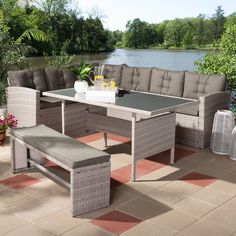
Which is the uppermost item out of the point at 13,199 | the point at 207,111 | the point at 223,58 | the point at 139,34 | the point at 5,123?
the point at 139,34

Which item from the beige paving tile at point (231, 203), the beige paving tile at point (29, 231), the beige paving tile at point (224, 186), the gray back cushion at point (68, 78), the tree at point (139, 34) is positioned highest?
the tree at point (139, 34)

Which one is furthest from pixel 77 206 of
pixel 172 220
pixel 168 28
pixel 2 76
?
pixel 168 28

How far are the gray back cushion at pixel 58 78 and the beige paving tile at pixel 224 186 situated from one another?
2.74 m

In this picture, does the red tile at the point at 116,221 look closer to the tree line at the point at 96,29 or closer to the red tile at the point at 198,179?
the red tile at the point at 198,179

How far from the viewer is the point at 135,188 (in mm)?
3420

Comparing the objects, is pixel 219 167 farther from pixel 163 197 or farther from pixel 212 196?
pixel 163 197

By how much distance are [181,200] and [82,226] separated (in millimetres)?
899

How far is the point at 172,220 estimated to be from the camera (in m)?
2.81

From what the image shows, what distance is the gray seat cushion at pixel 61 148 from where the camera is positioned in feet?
9.18

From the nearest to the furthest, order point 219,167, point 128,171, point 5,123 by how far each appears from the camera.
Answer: point 128,171, point 219,167, point 5,123

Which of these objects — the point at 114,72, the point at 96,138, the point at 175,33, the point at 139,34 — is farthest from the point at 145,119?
the point at 139,34

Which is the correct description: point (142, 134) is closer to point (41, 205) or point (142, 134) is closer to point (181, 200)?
point (181, 200)

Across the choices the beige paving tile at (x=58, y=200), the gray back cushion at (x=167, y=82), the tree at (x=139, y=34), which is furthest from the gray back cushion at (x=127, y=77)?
the tree at (x=139, y=34)

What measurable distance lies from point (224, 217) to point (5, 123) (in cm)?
291
